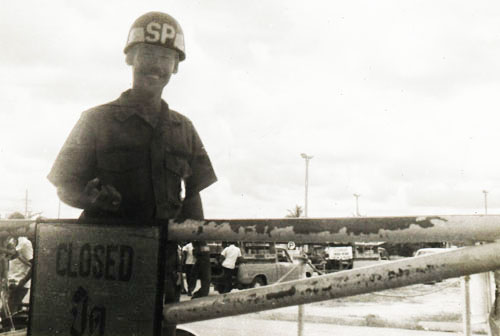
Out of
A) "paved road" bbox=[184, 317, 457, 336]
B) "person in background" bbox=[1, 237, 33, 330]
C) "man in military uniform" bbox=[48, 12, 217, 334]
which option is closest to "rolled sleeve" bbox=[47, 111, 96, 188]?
"man in military uniform" bbox=[48, 12, 217, 334]

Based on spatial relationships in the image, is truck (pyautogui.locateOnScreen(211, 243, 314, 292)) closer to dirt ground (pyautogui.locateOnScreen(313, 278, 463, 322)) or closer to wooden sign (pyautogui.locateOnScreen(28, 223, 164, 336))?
dirt ground (pyautogui.locateOnScreen(313, 278, 463, 322))

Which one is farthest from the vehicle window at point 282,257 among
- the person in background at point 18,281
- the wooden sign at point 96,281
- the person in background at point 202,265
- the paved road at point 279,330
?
the wooden sign at point 96,281

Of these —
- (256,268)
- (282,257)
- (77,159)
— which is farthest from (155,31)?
(282,257)

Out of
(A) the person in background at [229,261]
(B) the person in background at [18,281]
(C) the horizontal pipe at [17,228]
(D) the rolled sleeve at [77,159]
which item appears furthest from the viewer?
(A) the person in background at [229,261]

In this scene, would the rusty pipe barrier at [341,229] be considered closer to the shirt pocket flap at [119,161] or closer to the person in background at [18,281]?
the shirt pocket flap at [119,161]

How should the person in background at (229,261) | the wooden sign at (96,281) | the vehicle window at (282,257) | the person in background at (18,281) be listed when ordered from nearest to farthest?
the wooden sign at (96,281) < the person in background at (18,281) < the person in background at (229,261) < the vehicle window at (282,257)

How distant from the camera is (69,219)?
1.45 meters

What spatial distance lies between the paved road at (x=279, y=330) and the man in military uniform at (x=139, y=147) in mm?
6864

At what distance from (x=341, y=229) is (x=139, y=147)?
2.41ft

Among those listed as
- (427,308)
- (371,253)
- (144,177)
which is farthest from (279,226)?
(371,253)

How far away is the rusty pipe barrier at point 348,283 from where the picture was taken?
1.18 meters

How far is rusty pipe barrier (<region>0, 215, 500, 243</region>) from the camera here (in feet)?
3.79

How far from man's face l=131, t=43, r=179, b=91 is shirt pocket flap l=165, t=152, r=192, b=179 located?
0.82 ft

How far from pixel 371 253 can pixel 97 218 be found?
2403 cm
